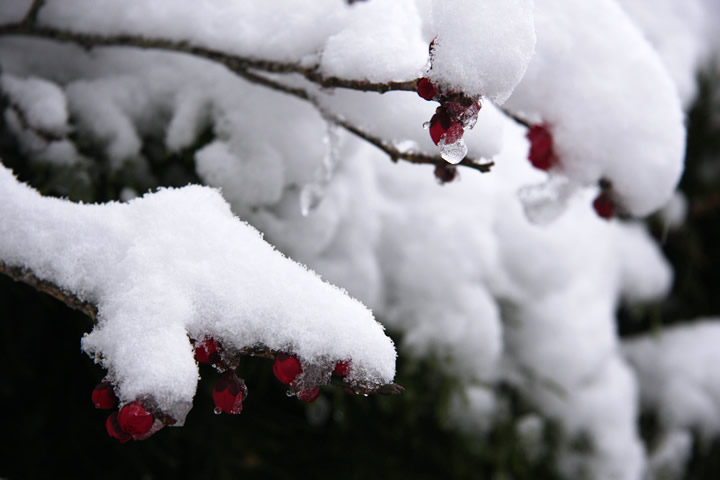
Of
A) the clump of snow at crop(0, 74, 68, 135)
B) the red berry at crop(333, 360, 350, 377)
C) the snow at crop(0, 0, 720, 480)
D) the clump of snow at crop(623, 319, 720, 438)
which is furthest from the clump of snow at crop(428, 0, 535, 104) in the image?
the clump of snow at crop(623, 319, 720, 438)

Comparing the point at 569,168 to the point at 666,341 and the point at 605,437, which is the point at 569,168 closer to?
the point at 605,437

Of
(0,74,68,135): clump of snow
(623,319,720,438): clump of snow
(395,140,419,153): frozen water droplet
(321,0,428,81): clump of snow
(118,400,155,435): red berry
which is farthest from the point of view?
(623,319,720,438): clump of snow

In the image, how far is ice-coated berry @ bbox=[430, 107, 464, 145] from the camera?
0.67m

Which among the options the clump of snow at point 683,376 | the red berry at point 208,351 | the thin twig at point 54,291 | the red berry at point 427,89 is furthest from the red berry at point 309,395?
the clump of snow at point 683,376

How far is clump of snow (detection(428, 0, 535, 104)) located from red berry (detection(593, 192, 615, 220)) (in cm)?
44

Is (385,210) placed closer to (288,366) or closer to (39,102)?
(39,102)

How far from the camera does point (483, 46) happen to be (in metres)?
0.65

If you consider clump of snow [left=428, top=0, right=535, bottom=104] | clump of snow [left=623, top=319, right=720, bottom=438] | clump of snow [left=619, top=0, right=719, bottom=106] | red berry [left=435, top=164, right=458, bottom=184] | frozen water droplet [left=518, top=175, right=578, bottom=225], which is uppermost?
clump of snow [left=428, top=0, right=535, bottom=104]

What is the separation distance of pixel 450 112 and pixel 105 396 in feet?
1.61

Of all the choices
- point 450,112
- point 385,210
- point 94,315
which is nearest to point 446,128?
point 450,112

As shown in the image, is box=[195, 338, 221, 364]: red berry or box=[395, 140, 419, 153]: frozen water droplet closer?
box=[195, 338, 221, 364]: red berry

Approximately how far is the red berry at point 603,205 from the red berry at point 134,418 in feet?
2.69

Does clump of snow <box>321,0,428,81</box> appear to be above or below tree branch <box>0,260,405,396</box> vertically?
above

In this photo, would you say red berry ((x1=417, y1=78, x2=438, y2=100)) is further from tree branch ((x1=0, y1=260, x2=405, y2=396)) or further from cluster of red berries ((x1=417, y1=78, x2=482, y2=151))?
tree branch ((x1=0, y1=260, x2=405, y2=396))
